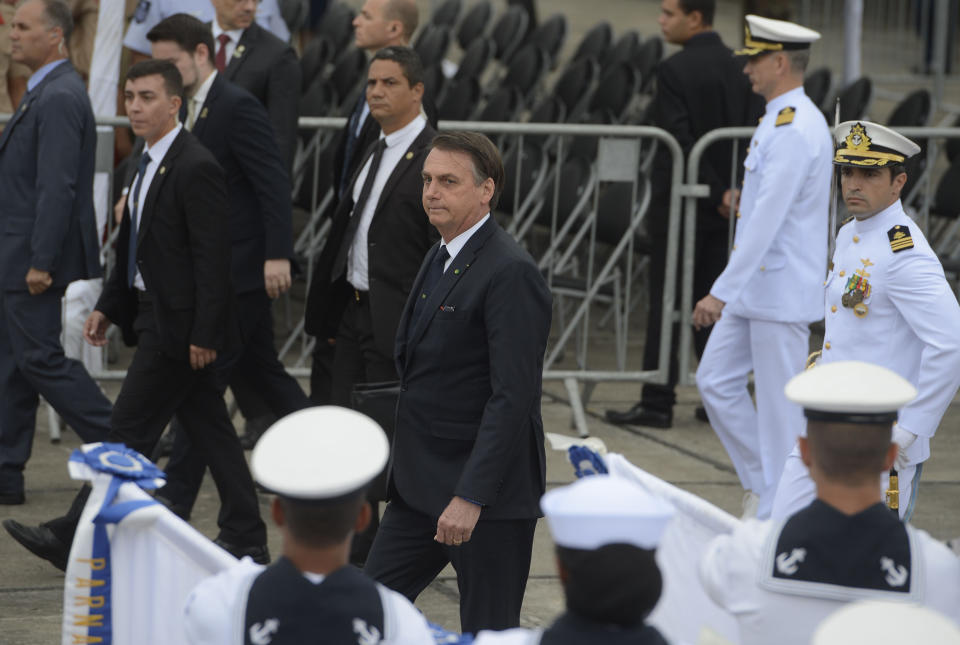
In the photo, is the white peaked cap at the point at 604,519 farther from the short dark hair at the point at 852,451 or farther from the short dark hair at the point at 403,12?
the short dark hair at the point at 403,12

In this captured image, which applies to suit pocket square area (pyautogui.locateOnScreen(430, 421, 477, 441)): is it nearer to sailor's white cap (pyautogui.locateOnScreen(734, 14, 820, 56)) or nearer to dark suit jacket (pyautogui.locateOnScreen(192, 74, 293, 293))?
dark suit jacket (pyautogui.locateOnScreen(192, 74, 293, 293))

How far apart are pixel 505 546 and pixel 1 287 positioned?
297 centimetres

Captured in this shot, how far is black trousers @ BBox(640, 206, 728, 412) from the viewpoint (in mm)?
7945

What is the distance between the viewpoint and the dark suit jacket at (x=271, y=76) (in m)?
6.81

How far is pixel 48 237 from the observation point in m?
6.05

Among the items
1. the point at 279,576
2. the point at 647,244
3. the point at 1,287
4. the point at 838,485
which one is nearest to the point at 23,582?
the point at 1,287

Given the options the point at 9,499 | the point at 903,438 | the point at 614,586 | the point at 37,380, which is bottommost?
the point at 9,499

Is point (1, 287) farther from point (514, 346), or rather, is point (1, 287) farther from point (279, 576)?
point (279, 576)

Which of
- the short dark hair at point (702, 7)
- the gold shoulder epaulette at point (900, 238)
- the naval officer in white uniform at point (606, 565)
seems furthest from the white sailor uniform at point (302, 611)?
the short dark hair at point (702, 7)

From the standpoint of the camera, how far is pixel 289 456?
102 inches

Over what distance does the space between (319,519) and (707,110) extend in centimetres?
567

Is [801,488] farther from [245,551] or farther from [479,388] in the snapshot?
[245,551]

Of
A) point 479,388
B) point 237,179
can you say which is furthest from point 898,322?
point 237,179

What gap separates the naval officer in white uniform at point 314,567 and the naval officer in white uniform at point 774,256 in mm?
3627
